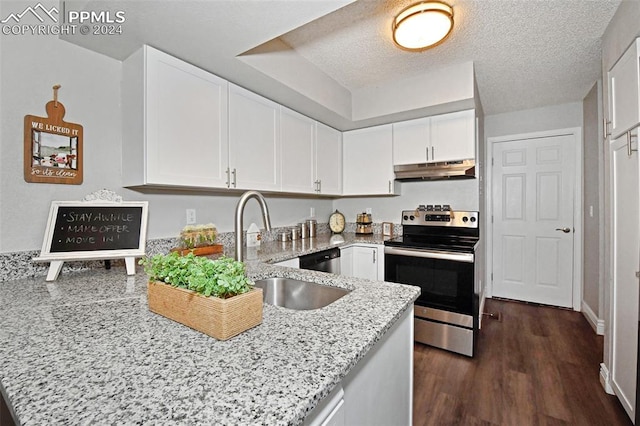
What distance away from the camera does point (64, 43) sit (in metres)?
1.51

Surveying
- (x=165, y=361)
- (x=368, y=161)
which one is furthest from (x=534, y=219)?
(x=165, y=361)

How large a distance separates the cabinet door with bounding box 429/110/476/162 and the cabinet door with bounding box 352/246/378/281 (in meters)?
1.11

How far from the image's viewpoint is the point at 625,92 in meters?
1.53

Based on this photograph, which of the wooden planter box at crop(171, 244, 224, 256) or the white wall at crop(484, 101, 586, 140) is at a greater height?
the white wall at crop(484, 101, 586, 140)

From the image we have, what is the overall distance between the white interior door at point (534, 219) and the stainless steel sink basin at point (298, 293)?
338 cm

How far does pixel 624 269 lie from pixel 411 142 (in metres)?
1.84

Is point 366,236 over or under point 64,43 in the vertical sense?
under

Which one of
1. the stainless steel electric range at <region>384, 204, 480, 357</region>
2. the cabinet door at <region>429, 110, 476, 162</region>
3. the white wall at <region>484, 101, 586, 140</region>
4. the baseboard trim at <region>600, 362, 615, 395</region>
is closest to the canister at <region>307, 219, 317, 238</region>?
the stainless steel electric range at <region>384, 204, 480, 357</region>

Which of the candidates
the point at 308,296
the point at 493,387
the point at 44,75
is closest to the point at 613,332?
the point at 493,387

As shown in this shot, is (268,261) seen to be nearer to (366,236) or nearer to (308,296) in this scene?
(308,296)

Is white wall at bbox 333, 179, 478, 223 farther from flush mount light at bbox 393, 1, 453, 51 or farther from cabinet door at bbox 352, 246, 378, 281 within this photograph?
flush mount light at bbox 393, 1, 453, 51

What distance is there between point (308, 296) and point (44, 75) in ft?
5.76

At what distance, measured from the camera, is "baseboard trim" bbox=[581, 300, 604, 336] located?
258cm

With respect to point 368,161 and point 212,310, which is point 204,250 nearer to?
point 212,310
